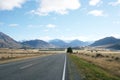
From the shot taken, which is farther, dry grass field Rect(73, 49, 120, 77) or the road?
dry grass field Rect(73, 49, 120, 77)

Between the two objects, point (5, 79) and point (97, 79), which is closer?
point (5, 79)

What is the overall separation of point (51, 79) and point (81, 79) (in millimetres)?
2055

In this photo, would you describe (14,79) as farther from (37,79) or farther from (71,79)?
(71,79)

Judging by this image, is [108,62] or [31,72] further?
[108,62]

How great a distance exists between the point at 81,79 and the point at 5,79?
4.84 m

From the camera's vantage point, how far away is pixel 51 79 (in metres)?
14.4

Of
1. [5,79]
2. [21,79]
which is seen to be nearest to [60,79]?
[21,79]

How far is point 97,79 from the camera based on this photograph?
15.3 metres

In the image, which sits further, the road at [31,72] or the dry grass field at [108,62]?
the dry grass field at [108,62]

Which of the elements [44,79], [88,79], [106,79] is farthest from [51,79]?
[106,79]

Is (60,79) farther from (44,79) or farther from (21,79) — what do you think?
(21,79)

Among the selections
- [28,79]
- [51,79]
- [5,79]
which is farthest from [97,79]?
[5,79]

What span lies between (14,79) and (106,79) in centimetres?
603

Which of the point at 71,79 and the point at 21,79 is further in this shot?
the point at 71,79
